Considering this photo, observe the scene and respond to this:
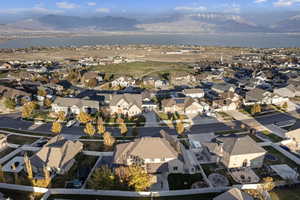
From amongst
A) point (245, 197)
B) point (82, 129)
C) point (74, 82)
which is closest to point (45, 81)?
point (74, 82)

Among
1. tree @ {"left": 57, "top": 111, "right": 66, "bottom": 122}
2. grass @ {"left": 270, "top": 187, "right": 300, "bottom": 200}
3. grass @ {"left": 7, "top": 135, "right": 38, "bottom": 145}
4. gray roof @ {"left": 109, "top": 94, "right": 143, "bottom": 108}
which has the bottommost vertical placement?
grass @ {"left": 270, "top": 187, "right": 300, "bottom": 200}

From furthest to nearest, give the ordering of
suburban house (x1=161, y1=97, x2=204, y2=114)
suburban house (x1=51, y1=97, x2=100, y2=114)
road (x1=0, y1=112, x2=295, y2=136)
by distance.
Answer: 1. suburban house (x1=161, y1=97, x2=204, y2=114)
2. suburban house (x1=51, y1=97, x2=100, y2=114)
3. road (x1=0, y1=112, x2=295, y2=136)

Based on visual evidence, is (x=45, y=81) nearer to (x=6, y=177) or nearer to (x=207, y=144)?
(x=6, y=177)

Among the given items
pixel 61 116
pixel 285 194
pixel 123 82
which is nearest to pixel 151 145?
pixel 285 194

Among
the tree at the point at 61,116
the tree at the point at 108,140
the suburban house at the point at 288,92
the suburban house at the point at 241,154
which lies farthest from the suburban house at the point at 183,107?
the suburban house at the point at 288,92

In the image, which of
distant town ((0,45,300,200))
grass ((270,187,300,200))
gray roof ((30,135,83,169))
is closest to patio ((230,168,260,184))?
distant town ((0,45,300,200))

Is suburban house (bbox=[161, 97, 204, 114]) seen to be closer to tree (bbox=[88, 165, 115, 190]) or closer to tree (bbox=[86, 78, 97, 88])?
tree (bbox=[88, 165, 115, 190])
